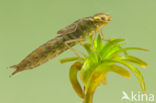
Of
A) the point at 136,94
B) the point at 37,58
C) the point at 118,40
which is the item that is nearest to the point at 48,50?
the point at 37,58

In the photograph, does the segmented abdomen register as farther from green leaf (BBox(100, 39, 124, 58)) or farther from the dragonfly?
green leaf (BBox(100, 39, 124, 58))

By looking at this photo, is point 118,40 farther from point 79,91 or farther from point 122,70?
point 79,91

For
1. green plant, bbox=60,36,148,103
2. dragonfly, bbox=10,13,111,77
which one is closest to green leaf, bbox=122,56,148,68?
green plant, bbox=60,36,148,103

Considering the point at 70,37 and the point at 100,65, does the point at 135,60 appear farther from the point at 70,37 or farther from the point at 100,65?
the point at 70,37

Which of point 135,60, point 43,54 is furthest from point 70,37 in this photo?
point 135,60

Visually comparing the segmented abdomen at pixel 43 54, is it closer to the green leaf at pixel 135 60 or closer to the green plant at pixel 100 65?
the green plant at pixel 100 65

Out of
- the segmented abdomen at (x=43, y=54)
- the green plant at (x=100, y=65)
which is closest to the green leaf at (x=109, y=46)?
the green plant at (x=100, y=65)
